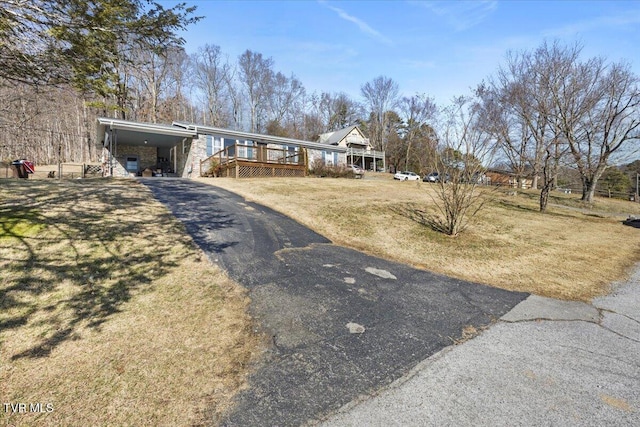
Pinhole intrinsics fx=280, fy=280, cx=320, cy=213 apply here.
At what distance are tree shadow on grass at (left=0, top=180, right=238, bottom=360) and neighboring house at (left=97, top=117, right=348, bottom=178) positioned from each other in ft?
31.2

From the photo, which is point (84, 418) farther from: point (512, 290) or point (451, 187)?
point (451, 187)

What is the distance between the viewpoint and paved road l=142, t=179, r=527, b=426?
6.77ft

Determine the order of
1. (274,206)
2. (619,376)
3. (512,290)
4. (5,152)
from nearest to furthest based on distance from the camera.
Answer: (619,376), (512,290), (274,206), (5,152)

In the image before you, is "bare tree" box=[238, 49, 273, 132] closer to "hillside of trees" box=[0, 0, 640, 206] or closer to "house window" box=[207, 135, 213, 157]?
"hillside of trees" box=[0, 0, 640, 206]

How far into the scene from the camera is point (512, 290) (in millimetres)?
4191

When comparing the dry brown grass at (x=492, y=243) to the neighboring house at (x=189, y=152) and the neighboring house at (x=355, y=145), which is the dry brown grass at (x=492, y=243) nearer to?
the neighboring house at (x=189, y=152)

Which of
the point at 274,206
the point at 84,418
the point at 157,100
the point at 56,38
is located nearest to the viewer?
the point at 84,418

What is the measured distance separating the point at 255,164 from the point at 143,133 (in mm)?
6852

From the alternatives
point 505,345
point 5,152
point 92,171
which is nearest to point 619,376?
point 505,345

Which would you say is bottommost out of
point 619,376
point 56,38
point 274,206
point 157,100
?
point 619,376

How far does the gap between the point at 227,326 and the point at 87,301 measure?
1577 mm

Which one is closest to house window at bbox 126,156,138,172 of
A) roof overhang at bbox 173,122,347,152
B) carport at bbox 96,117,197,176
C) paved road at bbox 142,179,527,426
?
carport at bbox 96,117,197,176

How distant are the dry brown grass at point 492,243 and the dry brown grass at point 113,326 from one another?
11.0ft

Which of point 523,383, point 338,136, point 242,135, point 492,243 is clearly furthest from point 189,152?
point 338,136
